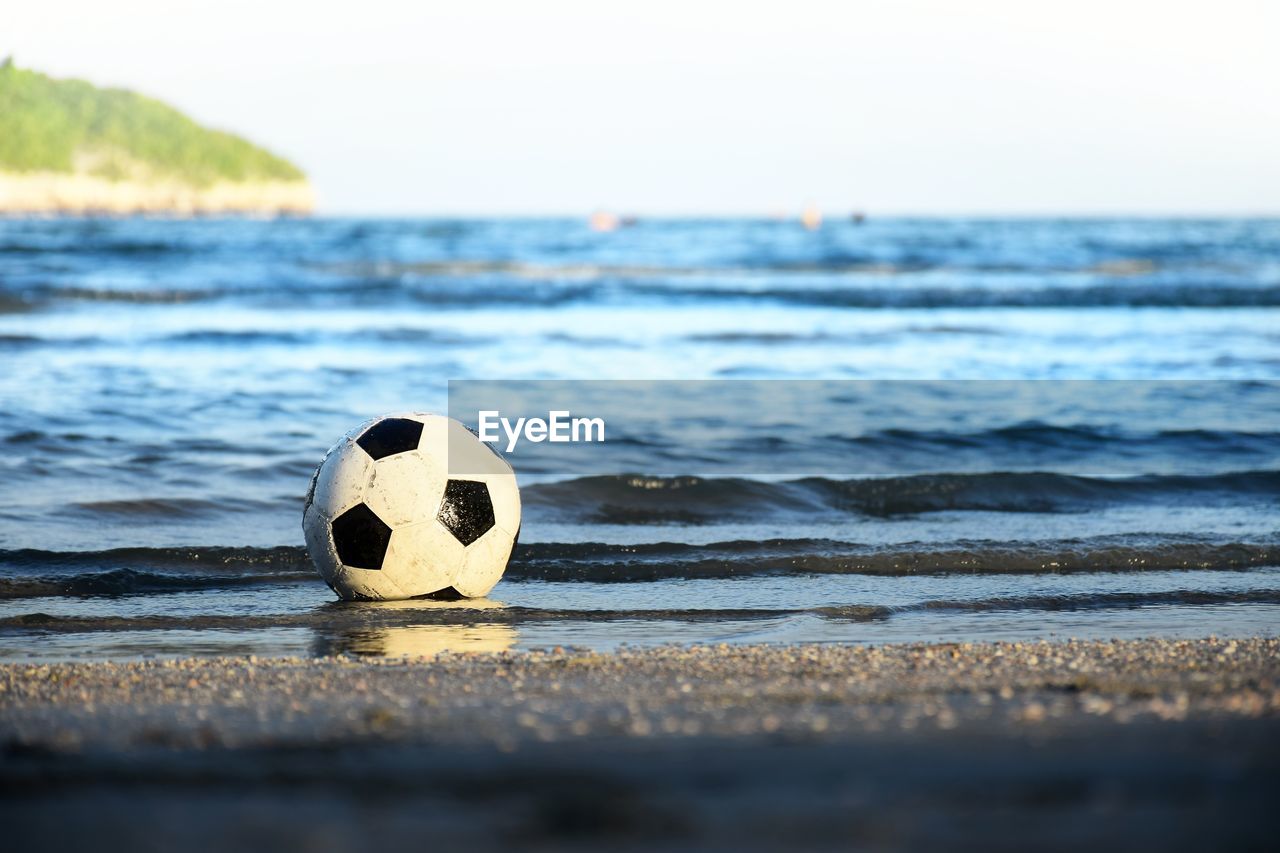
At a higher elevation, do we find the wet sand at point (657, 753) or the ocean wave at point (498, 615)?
the wet sand at point (657, 753)

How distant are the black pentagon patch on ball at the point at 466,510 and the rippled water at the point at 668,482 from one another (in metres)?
0.34

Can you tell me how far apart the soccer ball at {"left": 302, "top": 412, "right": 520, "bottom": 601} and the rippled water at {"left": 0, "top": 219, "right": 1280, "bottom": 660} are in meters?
0.16

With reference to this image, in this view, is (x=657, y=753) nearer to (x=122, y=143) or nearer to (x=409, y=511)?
(x=409, y=511)

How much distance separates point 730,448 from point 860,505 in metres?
1.72

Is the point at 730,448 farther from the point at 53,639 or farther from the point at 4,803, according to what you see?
the point at 4,803

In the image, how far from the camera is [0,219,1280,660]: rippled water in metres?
5.63

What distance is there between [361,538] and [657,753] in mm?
2667

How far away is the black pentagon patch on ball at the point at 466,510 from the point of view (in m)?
5.50

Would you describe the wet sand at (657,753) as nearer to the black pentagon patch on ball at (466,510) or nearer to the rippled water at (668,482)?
the rippled water at (668,482)

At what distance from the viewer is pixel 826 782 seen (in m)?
2.81

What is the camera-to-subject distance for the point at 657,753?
3072mm

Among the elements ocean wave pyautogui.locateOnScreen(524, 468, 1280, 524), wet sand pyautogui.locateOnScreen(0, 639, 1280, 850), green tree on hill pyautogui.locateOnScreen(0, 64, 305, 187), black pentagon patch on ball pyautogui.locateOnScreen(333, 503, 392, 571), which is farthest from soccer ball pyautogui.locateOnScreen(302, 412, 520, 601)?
green tree on hill pyautogui.locateOnScreen(0, 64, 305, 187)

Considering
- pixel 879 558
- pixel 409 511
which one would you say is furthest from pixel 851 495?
pixel 409 511

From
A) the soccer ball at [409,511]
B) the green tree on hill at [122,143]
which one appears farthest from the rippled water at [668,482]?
the green tree on hill at [122,143]
